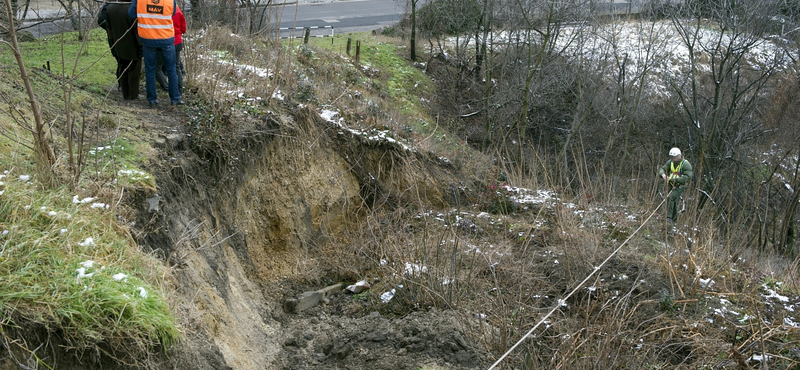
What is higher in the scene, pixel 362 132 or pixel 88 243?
pixel 88 243

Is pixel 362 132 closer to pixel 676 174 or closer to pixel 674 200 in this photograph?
pixel 676 174

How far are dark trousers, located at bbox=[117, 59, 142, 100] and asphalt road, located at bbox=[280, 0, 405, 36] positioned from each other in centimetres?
1340

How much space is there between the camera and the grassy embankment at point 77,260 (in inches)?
133

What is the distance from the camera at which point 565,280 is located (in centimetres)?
797

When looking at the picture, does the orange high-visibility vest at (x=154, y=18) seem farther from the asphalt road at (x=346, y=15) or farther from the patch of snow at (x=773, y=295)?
the asphalt road at (x=346, y=15)

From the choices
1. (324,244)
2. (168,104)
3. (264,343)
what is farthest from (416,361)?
(168,104)

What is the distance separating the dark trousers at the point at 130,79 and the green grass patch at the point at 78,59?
0.93 feet

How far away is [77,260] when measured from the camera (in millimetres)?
3855

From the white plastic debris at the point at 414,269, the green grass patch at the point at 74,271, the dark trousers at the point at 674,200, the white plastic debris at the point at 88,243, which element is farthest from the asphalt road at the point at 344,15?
the white plastic debris at the point at 88,243

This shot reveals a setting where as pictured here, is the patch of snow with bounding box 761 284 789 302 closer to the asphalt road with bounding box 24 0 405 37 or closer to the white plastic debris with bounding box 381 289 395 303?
the white plastic debris with bounding box 381 289 395 303

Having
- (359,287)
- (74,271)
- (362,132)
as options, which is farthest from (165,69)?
(74,271)

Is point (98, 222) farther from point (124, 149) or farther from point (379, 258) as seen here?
point (379, 258)

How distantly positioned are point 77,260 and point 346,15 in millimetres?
22409

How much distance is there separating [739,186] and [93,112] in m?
20.1
